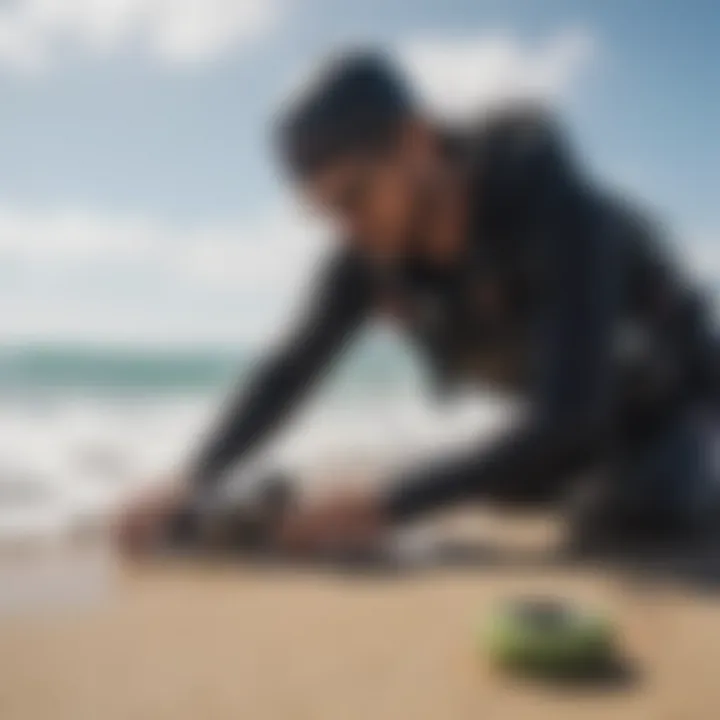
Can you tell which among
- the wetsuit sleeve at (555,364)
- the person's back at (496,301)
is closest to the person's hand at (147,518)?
the person's back at (496,301)

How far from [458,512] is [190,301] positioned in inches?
82.6

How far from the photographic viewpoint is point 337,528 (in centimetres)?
118

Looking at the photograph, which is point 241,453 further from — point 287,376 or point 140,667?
point 140,667

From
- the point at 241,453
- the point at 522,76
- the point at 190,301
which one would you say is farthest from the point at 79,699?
the point at 190,301

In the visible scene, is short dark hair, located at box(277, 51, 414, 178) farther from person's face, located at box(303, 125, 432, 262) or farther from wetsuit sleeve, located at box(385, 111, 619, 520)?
wetsuit sleeve, located at box(385, 111, 619, 520)

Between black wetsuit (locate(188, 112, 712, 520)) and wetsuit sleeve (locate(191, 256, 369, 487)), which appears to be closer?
black wetsuit (locate(188, 112, 712, 520))

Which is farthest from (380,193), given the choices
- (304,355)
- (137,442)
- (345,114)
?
(137,442)

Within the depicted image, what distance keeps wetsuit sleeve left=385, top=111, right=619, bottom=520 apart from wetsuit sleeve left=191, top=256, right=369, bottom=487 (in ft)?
0.96

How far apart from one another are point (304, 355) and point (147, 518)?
13.8 inches

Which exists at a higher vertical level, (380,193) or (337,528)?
(380,193)

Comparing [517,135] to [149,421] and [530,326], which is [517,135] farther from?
[149,421]

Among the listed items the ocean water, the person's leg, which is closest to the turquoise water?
the ocean water

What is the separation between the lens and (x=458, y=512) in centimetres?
127

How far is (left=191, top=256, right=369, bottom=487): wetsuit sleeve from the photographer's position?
4.48 ft
